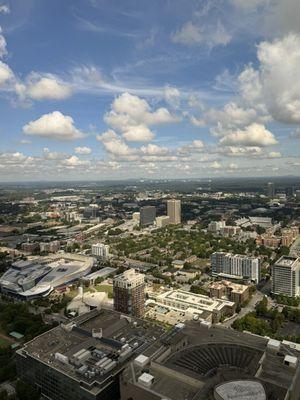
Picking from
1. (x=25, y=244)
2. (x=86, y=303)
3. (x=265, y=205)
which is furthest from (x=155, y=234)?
(x=265, y=205)

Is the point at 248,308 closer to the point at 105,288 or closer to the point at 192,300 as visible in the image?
the point at 192,300

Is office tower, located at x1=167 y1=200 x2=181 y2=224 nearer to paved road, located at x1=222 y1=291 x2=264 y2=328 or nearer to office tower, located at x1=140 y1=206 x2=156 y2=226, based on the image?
office tower, located at x1=140 y1=206 x2=156 y2=226

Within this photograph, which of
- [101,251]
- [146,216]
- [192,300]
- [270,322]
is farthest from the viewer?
[146,216]

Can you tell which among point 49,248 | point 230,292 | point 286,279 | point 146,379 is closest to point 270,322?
point 230,292

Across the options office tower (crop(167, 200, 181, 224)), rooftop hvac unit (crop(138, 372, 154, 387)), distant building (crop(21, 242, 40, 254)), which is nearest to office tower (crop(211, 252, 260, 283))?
rooftop hvac unit (crop(138, 372, 154, 387))

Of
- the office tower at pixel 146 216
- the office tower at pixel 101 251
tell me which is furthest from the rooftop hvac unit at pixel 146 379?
the office tower at pixel 146 216
